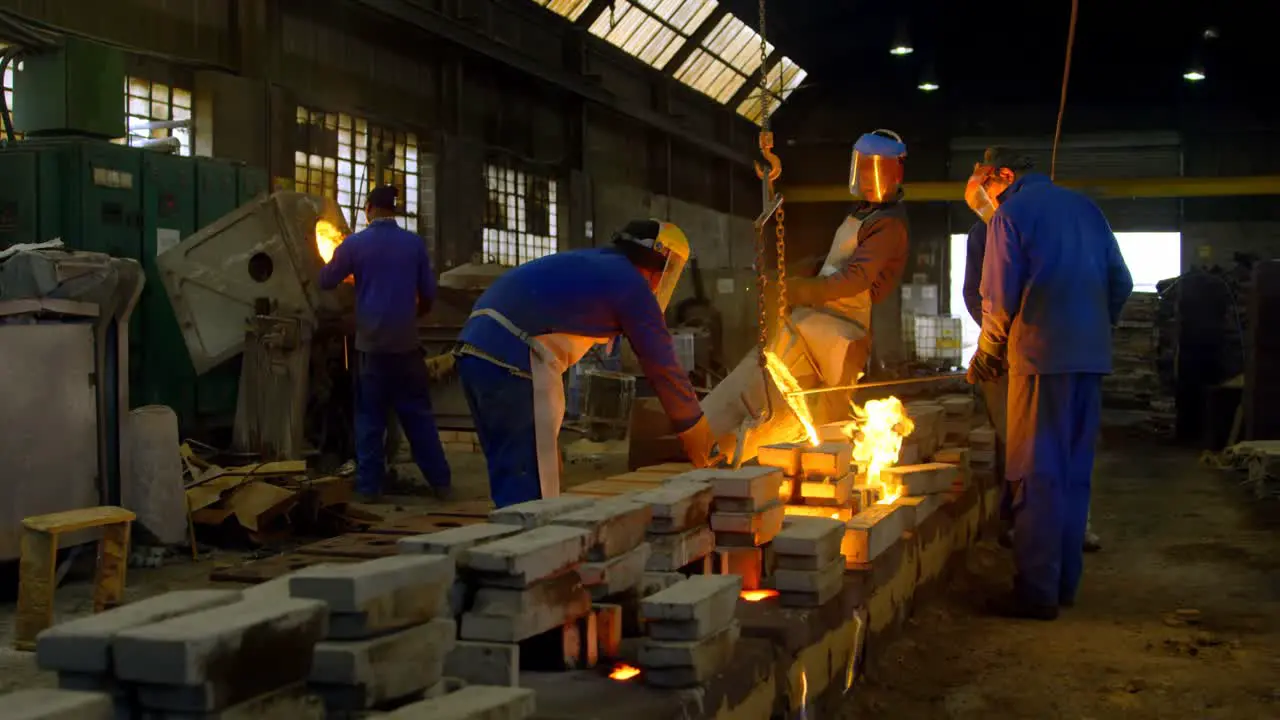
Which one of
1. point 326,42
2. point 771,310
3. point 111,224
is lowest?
point 771,310

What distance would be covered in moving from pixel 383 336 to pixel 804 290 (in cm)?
300

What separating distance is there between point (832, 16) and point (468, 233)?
12352mm

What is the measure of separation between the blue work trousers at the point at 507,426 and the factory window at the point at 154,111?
682 cm

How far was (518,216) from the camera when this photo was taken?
18438mm

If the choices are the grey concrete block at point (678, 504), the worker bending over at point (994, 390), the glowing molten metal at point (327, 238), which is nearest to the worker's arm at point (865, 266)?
the worker bending over at point (994, 390)

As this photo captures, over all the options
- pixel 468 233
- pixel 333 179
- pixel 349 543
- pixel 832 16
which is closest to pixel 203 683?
pixel 349 543

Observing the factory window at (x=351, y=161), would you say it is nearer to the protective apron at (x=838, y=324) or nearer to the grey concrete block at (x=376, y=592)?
the protective apron at (x=838, y=324)

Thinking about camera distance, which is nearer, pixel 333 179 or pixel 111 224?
pixel 111 224

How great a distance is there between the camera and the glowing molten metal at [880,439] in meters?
5.95

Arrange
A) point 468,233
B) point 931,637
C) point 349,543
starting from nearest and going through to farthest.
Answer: point 349,543 → point 931,637 → point 468,233

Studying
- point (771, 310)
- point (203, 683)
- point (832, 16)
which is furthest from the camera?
point (832, 16)

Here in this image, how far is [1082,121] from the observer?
2838 cm

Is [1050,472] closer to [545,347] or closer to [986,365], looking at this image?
[986,365]

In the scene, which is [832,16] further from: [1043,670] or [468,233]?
[1043,670]
